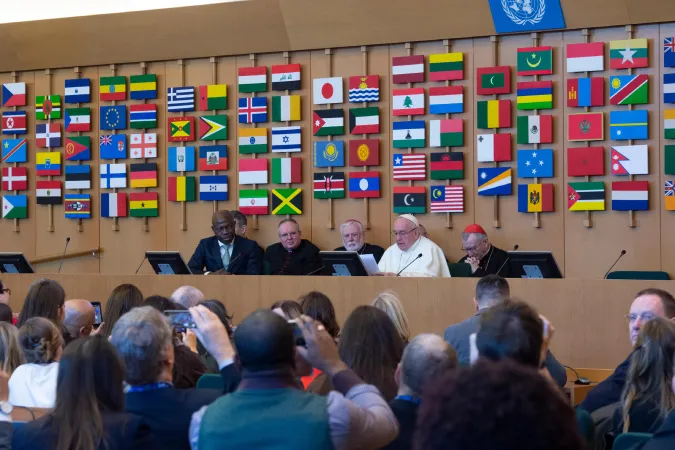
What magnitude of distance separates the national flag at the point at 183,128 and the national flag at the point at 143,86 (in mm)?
417

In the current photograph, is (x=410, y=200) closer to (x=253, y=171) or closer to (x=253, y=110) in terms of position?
(x=253, y=171)

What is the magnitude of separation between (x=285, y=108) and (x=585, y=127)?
296cm

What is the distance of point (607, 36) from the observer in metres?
7.81

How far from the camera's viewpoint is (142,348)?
2.59 meters

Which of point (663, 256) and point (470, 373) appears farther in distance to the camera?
point (663, 256)

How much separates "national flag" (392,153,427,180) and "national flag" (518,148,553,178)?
3.02ft

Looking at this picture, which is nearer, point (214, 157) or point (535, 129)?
point (535, 129)

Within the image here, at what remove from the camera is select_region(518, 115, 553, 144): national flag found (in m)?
7.99

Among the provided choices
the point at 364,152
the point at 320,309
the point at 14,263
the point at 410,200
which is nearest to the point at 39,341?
the point at 320,309

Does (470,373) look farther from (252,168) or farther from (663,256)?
(252,168)

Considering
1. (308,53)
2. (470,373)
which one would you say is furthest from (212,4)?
(470,373)

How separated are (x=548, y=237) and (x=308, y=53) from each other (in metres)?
3.02

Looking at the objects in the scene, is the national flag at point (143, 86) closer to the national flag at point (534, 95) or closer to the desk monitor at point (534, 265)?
the national flag at point (534, 95)

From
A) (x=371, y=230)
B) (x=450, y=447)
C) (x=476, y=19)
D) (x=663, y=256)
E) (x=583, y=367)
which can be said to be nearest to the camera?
(x=450, y=447)
